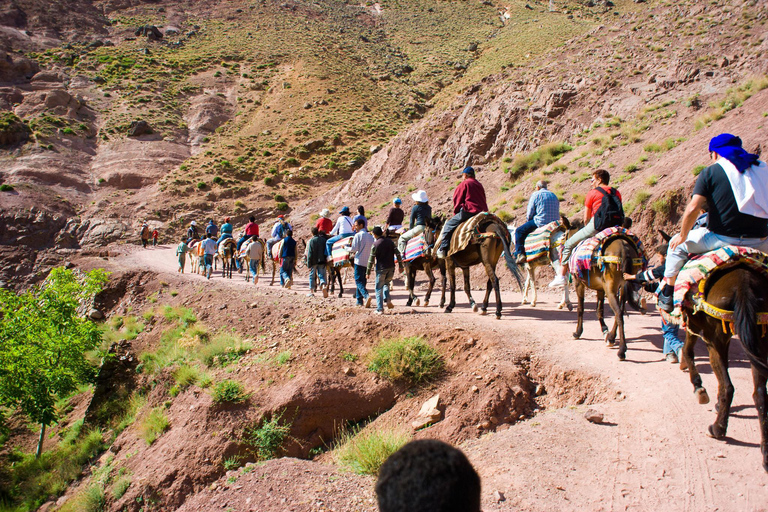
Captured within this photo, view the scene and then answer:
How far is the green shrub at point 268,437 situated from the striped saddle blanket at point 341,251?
7.25 meters

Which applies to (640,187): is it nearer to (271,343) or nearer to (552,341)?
(552,341)

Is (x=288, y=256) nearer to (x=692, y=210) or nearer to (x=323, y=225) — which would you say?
(x=323, y=225)

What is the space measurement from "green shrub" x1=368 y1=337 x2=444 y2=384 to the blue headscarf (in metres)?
4.88

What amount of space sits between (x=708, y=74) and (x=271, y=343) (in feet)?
84.9

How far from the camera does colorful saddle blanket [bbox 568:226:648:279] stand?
7352 millimetres

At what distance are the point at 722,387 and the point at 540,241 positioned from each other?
7444 mm

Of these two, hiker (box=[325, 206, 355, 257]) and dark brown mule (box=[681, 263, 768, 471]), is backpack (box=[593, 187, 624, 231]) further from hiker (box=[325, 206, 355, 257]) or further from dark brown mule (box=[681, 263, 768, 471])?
hiker (box=[325, 206, 355, 257])

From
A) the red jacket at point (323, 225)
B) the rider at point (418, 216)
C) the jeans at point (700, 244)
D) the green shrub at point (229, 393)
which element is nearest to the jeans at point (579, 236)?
the jeans at point (700, 244)

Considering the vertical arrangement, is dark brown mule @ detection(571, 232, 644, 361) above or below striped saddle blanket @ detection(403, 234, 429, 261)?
below

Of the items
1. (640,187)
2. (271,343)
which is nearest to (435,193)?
(640,187)

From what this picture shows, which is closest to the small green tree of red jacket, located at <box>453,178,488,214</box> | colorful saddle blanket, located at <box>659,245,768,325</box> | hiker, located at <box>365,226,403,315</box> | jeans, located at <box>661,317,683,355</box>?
hiker, located at <box>365,226,403,315</box>

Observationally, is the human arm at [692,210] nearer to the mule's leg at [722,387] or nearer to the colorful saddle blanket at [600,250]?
the mule's leg at [722,387]

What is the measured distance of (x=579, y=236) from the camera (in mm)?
9148

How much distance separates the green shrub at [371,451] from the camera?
5.93 metres
